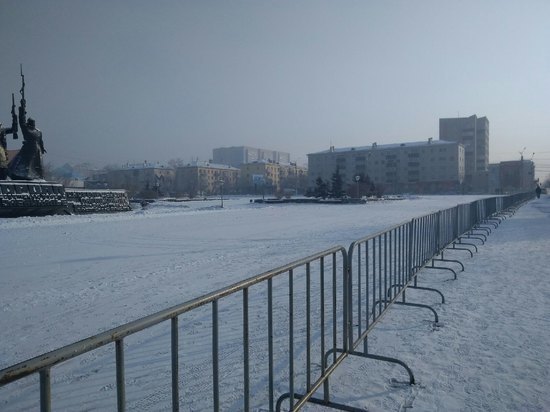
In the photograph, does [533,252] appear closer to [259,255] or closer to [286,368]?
[259,255]

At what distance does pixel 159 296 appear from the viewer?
6000mm

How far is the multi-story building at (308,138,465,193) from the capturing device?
322 feet

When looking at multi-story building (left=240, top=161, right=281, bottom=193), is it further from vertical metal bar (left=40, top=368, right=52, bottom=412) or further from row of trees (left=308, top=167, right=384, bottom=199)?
vertical metal bar (left=40, top=368, right=52, bottom=412)

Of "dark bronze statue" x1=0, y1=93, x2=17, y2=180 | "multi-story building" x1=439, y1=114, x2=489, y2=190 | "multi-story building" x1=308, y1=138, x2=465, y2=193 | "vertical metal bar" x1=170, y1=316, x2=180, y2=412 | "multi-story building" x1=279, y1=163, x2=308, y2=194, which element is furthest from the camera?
"multi-story building" x1=439, y1=114, x2=489, y2=190

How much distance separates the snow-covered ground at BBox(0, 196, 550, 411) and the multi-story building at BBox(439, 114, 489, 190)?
405ft

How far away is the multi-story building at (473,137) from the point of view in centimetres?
12156

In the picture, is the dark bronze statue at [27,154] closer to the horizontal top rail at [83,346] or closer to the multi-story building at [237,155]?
the horizontal top rail at [83,346]

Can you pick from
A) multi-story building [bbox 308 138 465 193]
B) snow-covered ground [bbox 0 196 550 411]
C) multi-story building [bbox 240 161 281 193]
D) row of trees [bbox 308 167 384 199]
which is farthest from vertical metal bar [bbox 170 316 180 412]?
multi-story building [bbox 240 161 281 193]

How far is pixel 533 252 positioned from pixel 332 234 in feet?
19.2

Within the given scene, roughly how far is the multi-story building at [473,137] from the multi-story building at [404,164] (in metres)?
19.0

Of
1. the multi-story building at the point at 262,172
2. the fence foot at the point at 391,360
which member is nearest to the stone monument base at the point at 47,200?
the fence foot at the point at 391,360

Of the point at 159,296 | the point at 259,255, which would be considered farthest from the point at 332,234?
the point at 159,296

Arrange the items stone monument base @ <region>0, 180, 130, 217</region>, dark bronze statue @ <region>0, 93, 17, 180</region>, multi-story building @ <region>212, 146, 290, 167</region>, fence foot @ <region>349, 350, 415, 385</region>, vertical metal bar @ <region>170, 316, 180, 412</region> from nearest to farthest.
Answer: vertical metal bar @ <region>170, 316, 180, 412</region> → fence foot @ <region>349, 350, 415, 385</region> → stone monument base @ <region>0, 180, 130, 217</region> → dark bronze statue @ <region>0, 93, 17, 180</region> → multi-story building @ <region>212, 146, 290, 167</region>

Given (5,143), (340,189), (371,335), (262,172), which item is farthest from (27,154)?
(262,172)
